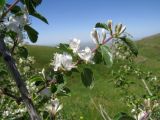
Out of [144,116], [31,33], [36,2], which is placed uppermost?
[36,2]

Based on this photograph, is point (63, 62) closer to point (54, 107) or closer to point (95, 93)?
point (54, 107)

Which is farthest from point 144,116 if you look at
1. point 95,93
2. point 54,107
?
point 95,93

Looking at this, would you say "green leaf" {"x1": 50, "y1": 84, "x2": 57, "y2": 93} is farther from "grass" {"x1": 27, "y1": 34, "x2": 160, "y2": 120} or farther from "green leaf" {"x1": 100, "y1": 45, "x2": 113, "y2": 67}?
"green leaf" {"x1": 100, "y1": 45, "x2": 113, "y2": 67}

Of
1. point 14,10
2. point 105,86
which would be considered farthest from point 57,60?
point 105,86

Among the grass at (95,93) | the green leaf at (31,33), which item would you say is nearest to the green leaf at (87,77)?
the grass at (95,93)

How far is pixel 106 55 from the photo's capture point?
6.66 ft

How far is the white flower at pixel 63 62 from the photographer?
205 cm

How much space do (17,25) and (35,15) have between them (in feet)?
0.40

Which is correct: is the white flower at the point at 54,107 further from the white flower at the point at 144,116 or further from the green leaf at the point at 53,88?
the white flower at the point at 144,116

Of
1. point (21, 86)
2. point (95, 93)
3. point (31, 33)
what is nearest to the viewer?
point (21, 86)

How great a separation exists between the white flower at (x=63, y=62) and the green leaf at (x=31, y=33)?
1.08ft

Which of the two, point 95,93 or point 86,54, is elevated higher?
point 86,54

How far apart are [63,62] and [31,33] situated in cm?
40

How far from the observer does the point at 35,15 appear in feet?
7.52
